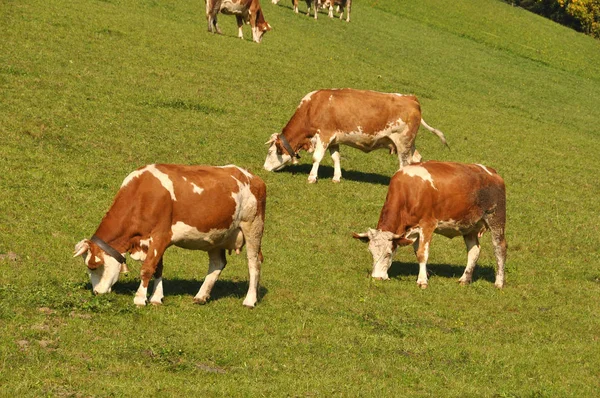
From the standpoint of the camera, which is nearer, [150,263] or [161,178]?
[150,263]

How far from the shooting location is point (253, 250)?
15586 millimetres

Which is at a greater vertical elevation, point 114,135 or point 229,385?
point 229,385

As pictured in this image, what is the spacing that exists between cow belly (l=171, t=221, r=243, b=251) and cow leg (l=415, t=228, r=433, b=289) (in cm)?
444

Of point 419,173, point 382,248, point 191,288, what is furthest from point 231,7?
point 191,288

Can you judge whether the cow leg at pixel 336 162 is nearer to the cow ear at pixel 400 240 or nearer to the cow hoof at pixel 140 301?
the cow ear at pixel 400 240

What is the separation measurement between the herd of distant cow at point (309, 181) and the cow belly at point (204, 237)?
0.05 feet

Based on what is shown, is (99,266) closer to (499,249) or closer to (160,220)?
(160,220)

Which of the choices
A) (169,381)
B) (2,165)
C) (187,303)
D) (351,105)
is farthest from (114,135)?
(169,381)

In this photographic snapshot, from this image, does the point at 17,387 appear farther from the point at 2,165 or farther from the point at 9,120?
the point at 9,120

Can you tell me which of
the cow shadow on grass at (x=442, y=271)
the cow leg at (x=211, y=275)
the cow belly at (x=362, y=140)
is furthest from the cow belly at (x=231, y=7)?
the cow leg at (x=211, y=275)

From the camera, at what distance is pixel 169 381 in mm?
11930

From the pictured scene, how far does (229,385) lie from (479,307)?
710 cm

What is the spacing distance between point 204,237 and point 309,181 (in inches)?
428

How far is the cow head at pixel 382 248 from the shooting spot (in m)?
18.4
